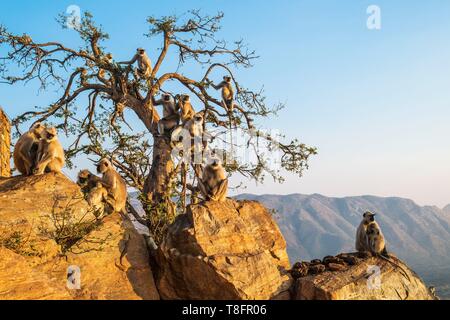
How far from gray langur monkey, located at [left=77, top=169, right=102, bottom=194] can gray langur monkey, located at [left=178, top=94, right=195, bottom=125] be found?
3968 mm

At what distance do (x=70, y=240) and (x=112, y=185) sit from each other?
7.03 ft

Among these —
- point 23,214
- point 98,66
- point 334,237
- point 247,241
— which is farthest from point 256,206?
point 334,237

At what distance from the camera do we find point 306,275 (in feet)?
33.2

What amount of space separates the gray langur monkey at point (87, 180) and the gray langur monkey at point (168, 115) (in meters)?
3.46

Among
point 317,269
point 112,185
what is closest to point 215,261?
point 317,269

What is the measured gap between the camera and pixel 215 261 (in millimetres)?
9391

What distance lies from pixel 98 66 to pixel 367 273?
10.4 m

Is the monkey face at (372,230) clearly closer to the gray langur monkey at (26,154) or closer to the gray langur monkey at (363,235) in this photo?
the gray langur monkey at (363,235)

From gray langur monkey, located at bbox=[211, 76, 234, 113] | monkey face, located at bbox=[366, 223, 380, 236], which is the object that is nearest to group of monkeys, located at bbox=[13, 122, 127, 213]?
gray langur monkey, located at bbox=[211, 76, 234, 113]

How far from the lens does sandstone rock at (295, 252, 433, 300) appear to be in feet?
30.6

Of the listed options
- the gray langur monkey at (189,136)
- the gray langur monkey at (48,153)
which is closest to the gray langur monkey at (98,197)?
the gray langur monkey at (48,153)

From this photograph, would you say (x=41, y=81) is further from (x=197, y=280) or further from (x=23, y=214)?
(x=197, y=280)

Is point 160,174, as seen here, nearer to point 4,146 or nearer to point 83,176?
point 83,176

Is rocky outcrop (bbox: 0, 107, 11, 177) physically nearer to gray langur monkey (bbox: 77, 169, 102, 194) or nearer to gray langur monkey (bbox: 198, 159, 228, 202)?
gray langur monkey (bbox: 77, 169, 102, 194)
